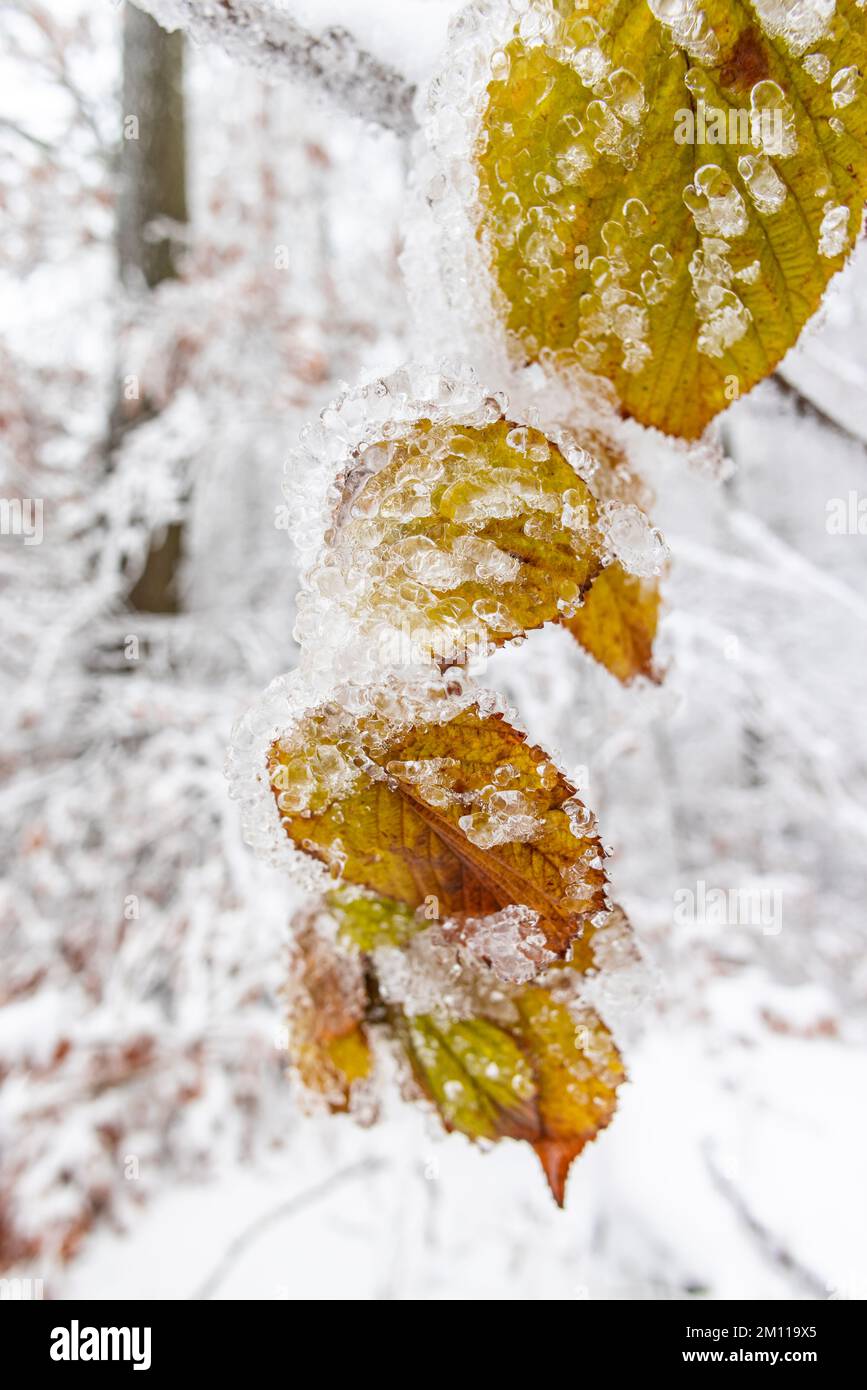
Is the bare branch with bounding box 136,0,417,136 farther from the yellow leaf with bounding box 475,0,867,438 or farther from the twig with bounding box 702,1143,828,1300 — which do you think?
the twig with bounding box 702,1143,828,1300

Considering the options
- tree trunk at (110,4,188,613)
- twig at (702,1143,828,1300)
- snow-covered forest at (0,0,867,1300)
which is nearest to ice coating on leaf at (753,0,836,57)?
snow-covered forest at (0,0,867,1300)

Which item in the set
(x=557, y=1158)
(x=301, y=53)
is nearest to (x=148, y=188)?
(x=301, y=53)

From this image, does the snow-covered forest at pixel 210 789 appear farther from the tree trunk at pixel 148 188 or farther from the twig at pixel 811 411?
the twig at pixel 811 411

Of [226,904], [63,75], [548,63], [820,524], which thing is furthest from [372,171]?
[548,63]

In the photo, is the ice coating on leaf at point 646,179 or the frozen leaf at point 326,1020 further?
the frozen leaf at point 326,1020

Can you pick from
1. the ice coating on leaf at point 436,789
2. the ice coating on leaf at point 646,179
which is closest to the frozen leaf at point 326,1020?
the ice coating on leaf at point 436,789

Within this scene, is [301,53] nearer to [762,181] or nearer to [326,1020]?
[762,181]
